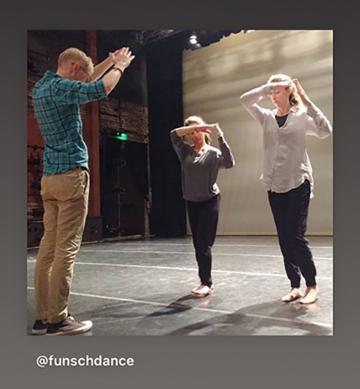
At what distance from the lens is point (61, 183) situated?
264 centimetres

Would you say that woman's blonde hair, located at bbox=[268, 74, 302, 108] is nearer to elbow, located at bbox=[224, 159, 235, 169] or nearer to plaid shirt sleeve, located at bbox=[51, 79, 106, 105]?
elbow, located at bbox=[224, 159, 235, 169]

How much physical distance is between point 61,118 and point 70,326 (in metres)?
0.99

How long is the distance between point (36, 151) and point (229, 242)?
1.03 meters

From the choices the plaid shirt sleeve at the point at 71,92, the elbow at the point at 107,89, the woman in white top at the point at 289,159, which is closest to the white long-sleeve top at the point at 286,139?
the woman in white top at the point at 289,159

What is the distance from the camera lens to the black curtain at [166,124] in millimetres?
2732

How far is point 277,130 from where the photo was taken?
8.94 feet

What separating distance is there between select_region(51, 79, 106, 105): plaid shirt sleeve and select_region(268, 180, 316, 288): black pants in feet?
3.29

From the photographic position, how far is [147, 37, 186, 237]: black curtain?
2.73 metres

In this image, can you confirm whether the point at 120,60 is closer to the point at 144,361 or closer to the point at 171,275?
the point at 171,275

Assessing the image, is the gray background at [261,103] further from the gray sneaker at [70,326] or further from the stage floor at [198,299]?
the gray sneaker at [70,326]

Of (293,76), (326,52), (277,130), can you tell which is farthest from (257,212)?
(326,52)

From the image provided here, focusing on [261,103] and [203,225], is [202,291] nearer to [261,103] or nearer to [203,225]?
[203,225]

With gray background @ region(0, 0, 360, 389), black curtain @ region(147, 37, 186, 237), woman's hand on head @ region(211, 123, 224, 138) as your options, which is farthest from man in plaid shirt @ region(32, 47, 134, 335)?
woman's hand on head @ region(211, 123, 224, 138)

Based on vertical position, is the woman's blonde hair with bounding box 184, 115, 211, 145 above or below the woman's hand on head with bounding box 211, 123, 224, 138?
above
